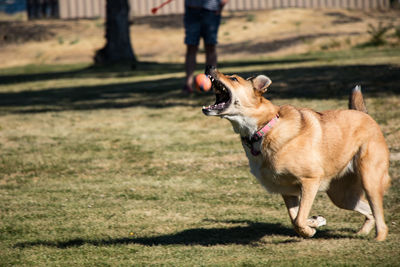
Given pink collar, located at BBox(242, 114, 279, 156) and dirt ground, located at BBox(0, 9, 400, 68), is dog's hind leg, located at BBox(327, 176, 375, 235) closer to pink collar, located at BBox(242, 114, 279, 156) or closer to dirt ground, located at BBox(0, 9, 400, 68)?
pink collar, located at BBox(242, 114, 279, 156)

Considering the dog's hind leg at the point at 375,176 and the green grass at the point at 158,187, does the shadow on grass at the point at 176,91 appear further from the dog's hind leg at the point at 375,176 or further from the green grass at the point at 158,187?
the dog's hind leg at the point at 375,176

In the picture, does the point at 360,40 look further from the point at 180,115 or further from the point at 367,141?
the point at 367,141

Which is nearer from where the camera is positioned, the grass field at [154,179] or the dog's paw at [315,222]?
the grass field at [154,179]

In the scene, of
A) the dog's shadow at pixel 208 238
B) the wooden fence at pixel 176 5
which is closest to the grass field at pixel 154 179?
the dog's shadow at pixel 208 238

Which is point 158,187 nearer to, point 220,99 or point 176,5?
point 220,99

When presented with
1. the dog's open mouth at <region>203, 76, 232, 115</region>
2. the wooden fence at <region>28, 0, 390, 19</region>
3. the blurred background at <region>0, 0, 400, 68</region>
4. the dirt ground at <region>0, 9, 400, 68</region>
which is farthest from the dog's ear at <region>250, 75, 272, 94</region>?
the wooden fence at <region>28, 0, 390, 19</region>

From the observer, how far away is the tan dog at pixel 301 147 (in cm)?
477

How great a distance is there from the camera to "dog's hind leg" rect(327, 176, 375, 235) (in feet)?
17.1

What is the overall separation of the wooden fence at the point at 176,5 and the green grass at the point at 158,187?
24641 millimetres

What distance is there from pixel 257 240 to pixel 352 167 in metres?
1.00

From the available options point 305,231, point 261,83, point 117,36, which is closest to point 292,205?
point 305,231

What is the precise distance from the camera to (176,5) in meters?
40.0

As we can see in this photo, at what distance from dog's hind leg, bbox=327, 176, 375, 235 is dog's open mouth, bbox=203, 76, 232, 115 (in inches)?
45.8

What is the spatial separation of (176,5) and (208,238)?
118ft
